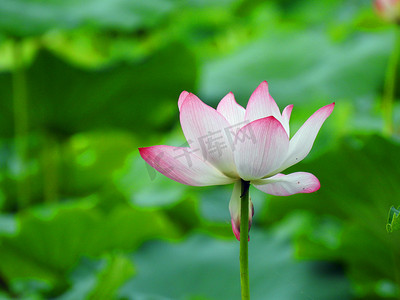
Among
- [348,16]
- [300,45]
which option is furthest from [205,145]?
[348,16]

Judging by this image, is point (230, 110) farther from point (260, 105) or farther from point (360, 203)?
point (360, 203)

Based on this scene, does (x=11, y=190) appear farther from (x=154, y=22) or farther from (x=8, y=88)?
(x=154, y=22)

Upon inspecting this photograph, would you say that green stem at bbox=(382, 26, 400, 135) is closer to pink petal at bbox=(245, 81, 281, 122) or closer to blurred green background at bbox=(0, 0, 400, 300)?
blurred green background at bbox=(0, 0, 400, 300)

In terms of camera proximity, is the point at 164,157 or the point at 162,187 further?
the point at 162,187

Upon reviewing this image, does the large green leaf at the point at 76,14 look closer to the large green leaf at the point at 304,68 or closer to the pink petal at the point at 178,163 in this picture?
the large green leaf at the point at 304,68

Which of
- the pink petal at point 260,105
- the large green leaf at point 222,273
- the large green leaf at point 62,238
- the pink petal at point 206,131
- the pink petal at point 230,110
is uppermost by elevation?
the large green leaf at point 62,238

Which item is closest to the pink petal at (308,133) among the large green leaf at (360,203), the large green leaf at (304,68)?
the large green leaf at (360,203)
